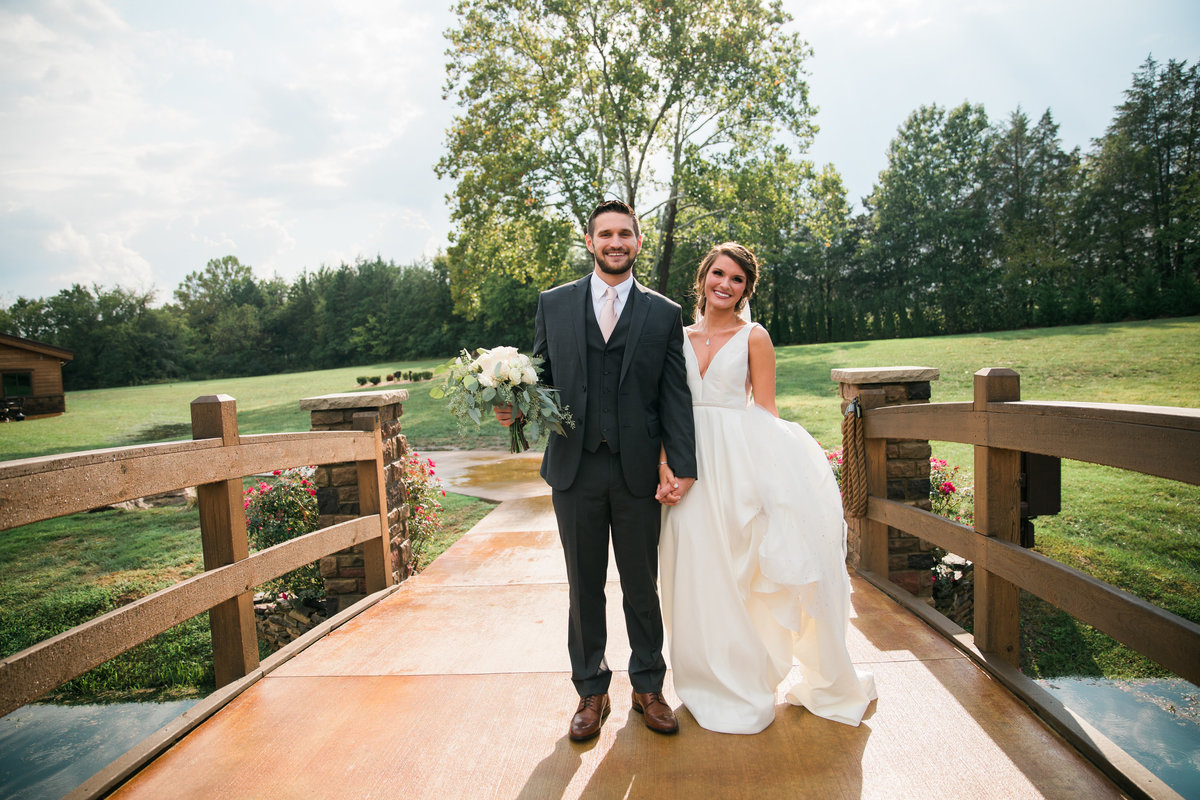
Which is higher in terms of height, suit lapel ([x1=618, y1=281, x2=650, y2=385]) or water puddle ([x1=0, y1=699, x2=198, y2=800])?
suit lapel ([x1=618, y1=281, x2=650, y2=385])

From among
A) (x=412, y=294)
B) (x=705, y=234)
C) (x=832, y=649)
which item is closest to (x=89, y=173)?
(x=705, y=234)

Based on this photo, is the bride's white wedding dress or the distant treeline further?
the distant treeline

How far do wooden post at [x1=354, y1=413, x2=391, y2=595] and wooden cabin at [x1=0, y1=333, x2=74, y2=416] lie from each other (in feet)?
46.8

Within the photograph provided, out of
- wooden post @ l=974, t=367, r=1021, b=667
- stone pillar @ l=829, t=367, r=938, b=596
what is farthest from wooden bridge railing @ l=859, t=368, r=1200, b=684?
stone pillar @ l=829, t=367, r=938, b=596

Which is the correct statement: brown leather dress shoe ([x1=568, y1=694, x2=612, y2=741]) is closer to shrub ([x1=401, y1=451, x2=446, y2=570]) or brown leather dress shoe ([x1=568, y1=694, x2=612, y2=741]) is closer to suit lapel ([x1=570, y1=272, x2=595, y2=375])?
suit lapel ([x1=570, y1=272, x2=595, y2=375])

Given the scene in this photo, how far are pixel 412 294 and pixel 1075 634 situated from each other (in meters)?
49.9

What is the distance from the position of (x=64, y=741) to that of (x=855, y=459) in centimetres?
489

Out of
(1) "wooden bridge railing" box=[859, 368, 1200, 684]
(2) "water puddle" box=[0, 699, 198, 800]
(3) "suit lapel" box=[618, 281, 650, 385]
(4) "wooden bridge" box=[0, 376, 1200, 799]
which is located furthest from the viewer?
(2) "water puddle" box=[0, 699, 198, 800]

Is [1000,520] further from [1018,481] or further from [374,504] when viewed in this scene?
[374,504]

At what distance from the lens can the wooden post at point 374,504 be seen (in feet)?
13.3

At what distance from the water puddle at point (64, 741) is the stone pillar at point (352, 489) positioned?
1.19 metres

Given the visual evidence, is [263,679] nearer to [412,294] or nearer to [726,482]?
[726,482]

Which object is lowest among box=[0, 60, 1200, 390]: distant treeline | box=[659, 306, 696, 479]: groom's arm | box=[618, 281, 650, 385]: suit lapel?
box=[659, 306, 696, 479]: groom's arm

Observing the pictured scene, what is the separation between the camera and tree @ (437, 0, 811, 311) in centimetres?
1816
